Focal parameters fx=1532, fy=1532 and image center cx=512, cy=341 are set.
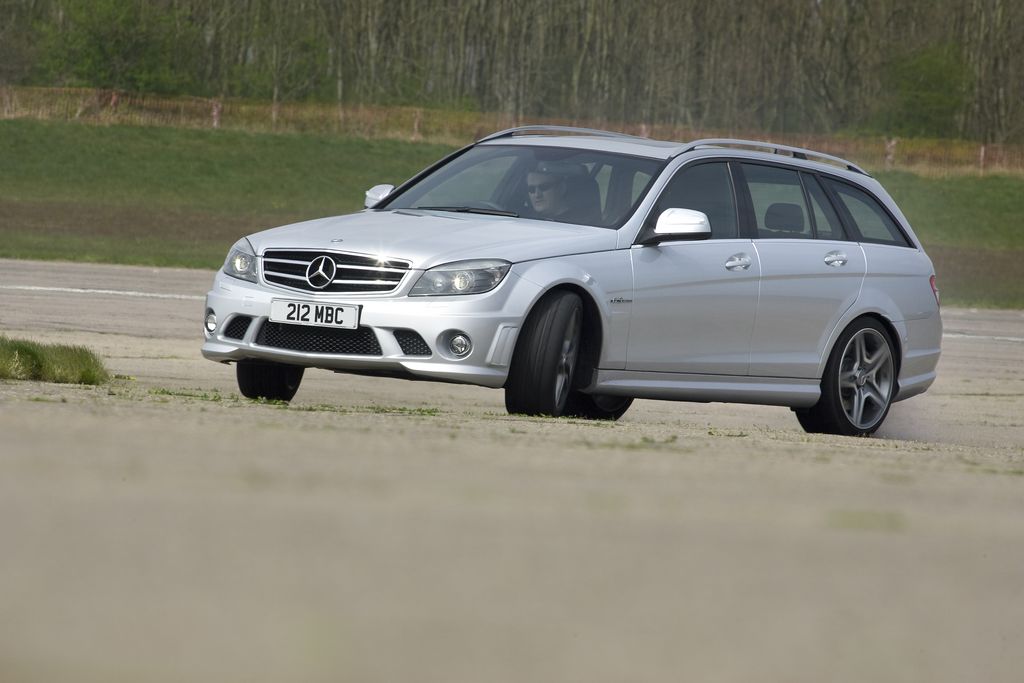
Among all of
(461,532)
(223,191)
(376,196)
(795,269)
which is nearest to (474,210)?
(376,196)

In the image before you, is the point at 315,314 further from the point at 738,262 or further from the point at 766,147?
the point at 766,147

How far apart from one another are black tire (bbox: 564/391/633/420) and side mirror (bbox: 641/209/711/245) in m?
1.21

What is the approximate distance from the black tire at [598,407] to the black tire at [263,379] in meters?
1.59

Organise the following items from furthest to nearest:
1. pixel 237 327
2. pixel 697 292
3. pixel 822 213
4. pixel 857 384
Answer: pixel 822 213
pixel 857 384
pixel 697 292
pixel 237 327

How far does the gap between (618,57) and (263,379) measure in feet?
215

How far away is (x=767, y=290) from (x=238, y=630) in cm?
640

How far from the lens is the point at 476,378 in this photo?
6.84 metres

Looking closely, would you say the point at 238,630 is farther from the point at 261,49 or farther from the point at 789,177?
the point at 261,49

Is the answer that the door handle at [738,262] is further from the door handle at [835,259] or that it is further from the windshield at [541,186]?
the door handle at [835,259]

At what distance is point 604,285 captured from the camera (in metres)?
7.29

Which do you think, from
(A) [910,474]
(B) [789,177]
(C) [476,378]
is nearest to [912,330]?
(B) [789,177]

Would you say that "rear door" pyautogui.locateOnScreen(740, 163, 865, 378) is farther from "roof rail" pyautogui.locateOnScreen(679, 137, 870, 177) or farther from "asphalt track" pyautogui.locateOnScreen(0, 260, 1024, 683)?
"asphalt track" pyautogui.locateOnScreen(0, 260, 1024, 683)

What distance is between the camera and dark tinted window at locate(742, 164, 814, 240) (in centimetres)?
845

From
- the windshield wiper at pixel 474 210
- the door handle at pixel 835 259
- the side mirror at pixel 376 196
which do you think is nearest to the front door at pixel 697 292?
the door handle at pixel 835 259
